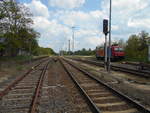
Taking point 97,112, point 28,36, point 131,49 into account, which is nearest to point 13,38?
point 28,36

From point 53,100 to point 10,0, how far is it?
32276mm

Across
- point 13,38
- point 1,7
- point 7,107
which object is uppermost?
point 1,7

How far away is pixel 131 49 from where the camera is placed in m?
60.5

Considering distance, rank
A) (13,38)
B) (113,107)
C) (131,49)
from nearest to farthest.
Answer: (113,107) < (13,38) < (131,49)

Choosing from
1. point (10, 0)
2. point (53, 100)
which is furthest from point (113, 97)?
point (10, 0)

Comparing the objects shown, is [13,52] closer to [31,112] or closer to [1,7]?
[1,7]

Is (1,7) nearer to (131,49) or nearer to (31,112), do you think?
(31,112)

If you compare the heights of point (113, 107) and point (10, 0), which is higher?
point (10, 0)

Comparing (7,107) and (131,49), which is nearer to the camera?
(7,107)

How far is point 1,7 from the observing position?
112 feet

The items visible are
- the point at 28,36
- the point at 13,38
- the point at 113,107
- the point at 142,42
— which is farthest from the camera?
the point at 142,42

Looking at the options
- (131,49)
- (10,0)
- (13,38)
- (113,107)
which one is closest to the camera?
(113,107)

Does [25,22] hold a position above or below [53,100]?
above

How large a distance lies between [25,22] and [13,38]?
848 cm
